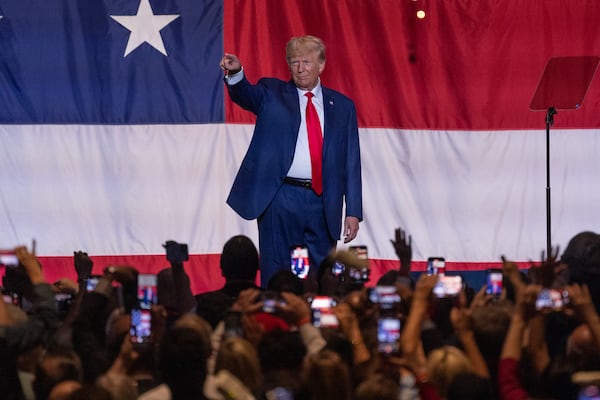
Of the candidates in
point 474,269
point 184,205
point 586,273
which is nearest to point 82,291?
point 586,273

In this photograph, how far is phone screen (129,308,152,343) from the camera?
3883 millimetres

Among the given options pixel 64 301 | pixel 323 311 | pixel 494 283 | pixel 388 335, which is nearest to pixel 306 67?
pixel 64 301

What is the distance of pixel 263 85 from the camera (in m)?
A: 6.28

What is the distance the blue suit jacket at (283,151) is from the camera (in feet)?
20.4

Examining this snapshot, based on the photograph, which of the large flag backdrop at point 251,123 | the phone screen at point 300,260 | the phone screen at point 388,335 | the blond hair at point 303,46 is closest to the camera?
the phone screen at point 388,335

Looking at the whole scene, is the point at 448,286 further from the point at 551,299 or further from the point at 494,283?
the point at 551,299

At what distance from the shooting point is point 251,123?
7.96 meters

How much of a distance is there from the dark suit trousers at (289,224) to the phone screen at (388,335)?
238 centimetres

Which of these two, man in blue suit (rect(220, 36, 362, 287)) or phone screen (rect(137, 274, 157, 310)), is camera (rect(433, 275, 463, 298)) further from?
man in blue suit (rect(220, 36, 362, 287))

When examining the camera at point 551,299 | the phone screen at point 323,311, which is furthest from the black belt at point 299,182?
the camera at point 551,299

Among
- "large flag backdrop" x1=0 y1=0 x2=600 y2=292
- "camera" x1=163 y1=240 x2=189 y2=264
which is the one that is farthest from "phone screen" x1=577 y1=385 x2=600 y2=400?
"large flag backdrop" x1=0 y1=0 x2=600 y2=292

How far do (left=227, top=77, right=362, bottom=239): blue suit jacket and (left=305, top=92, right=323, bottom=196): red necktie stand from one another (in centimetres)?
2

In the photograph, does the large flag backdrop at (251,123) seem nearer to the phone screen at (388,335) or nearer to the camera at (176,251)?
the camera at (176,251)

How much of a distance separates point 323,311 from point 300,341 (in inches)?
23.4
